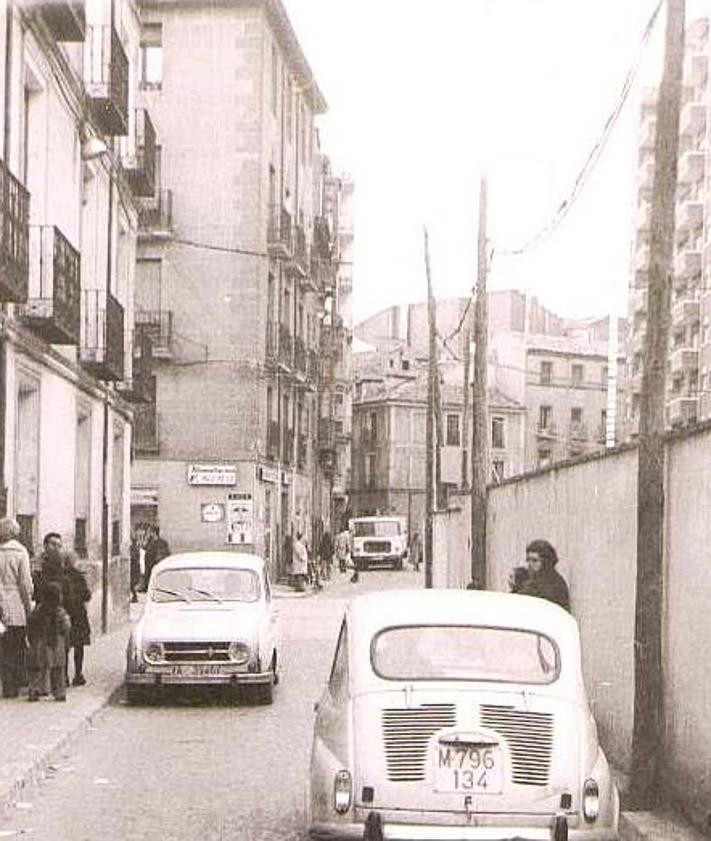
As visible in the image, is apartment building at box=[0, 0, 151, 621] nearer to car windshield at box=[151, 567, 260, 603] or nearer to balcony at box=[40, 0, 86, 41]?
balcony at box=[40, 0, 86, 41]

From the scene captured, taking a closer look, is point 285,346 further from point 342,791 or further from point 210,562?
point 342,791

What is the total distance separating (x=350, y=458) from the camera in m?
92.9

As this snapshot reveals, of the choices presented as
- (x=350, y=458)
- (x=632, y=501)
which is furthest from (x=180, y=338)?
(x=350, y=458)

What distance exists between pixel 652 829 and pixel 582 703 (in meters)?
1.30

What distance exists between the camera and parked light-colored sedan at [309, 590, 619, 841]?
7574 millimetres

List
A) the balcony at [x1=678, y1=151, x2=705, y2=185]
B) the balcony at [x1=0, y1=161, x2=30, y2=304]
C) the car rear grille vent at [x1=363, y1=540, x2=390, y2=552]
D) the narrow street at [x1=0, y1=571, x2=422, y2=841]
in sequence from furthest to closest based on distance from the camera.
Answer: the balcony at [x1=678, y1=151, x2=705, y2=185], the car rear grille vent at [x1=363, y1=540, x2=390, y2=552], the balcony at [x1=0, y1=161, x2=30, y2=304], the narrow street at [x1=0, y1=571, x2=422, y2=841]

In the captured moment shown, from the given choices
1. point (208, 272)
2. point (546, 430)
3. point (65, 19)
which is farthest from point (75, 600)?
point (546, 430)

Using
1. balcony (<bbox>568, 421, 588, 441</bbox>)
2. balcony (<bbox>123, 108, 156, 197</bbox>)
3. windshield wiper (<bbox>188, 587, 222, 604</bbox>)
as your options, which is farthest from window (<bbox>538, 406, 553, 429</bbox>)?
windshield wiper (<bbox>188, 587, 222, 604</bbox>)

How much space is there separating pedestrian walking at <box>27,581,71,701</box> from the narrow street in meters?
0.67

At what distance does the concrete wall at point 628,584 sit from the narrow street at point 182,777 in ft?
7.72

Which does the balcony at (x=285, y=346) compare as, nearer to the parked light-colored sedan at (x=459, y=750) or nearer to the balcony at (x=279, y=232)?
the balcony at (x=279, y=232)

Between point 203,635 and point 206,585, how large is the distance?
1417 mm

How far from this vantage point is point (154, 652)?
1570 centimetres

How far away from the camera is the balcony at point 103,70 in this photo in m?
21.8
